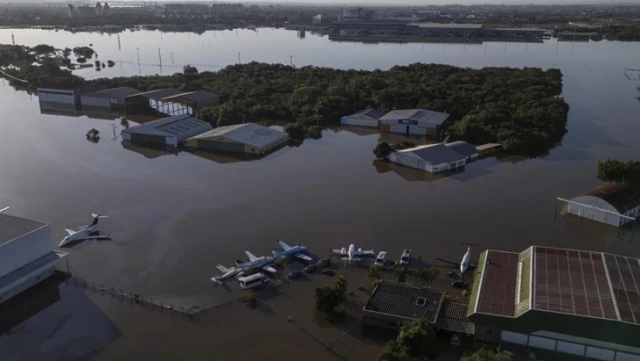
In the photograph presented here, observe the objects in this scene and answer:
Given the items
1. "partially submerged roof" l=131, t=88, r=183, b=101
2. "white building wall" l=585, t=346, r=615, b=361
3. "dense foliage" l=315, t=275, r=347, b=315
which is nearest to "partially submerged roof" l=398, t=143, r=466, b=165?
"dense foliage" l=315, t=275, r=347, b=315

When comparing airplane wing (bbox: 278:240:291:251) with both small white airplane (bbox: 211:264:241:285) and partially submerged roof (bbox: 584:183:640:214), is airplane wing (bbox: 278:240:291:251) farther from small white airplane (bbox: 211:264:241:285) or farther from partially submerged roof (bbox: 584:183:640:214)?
partially submerged roof (bbox: 584:183:640:214)

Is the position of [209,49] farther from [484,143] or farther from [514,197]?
[514,197]

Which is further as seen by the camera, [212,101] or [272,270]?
[212,101]

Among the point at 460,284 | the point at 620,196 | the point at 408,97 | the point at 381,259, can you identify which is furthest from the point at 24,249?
the point at 408,97

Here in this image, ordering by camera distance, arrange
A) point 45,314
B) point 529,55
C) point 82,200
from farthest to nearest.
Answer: point 529,55 → point 82,200 → point 45,314

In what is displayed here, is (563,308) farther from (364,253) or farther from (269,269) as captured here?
(269,269)

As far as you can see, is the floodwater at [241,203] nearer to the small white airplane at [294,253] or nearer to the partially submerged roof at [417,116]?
the small white airplane at [294,253]

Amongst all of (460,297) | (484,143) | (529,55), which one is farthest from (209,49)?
(460,297)
